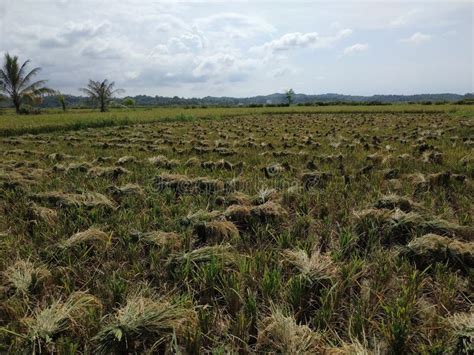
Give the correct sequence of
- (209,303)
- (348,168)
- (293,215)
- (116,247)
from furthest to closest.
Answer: (348,168), (293,215), (116,247), (209,303)

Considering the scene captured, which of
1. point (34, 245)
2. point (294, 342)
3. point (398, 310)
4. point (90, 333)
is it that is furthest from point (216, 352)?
point (34, 245)

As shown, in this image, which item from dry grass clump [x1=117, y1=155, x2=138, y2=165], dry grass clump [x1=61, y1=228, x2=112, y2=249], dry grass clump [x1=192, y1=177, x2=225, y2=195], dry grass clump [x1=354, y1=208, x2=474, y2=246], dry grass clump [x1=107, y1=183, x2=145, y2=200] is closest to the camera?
dry grass clump [x1=61, y1=228, x2=112, y2=249]

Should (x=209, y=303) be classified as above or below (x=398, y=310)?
below

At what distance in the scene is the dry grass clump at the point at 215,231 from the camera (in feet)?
10.7

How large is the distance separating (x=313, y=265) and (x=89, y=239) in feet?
6.38

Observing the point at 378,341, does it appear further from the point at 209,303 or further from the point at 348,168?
the point at 348,168

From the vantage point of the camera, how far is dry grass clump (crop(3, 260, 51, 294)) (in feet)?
7.91

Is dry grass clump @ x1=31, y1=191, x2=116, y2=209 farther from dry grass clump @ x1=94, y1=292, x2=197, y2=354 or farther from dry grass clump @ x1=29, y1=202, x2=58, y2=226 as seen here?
dry grass clump @ x1=94, y1=292, x2=197, y2=354

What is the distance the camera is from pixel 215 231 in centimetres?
328

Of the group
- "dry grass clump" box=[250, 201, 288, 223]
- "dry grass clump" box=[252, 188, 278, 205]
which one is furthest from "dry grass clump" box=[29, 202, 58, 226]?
"dry grass clump" box=[252, 188, 278, 205]

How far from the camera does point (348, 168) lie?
20.1ft

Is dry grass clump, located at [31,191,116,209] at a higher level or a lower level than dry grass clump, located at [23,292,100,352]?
higher

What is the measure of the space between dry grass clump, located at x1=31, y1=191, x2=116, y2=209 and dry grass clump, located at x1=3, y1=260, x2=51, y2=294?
1383 mm

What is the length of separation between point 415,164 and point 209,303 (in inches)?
208
